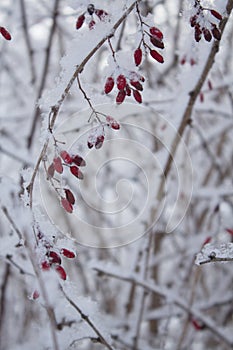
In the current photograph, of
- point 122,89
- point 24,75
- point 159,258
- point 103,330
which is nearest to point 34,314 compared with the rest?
point 159,258

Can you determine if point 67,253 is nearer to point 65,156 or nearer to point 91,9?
point 65,156

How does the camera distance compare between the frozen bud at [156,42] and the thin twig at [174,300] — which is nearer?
the frozen bud at [156,42]

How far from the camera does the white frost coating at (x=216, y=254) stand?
0.84 m

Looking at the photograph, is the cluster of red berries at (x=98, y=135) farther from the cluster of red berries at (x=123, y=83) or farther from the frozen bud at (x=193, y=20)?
the frozen bud at (x=193, y=20)

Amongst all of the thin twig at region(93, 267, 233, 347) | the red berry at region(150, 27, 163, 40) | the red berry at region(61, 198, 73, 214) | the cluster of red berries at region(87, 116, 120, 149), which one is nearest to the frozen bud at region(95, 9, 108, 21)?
the red berry at region(150, 27, 163, 40)

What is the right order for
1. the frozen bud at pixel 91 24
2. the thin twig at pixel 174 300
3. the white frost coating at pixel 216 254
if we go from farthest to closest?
the thin twig at pixel 174 300 < the frozen bud at pixel 91 24 < the white frost coating at pixel 216 254

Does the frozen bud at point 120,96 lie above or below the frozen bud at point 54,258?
above

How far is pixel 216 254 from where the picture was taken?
86 centimetres

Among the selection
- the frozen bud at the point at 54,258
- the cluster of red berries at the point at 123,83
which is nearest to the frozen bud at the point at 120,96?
the cluster of red berries at the point at 123,83

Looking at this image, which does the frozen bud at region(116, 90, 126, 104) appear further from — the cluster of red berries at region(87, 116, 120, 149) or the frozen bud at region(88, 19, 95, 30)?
the frozen bud at region(88, 19, 95, 30)

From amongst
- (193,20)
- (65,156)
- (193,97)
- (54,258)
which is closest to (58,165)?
(65,156)

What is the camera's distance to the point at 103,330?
1.14 m

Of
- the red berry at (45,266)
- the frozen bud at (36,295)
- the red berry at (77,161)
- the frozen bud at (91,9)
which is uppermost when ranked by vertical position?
the frozen bud at (91,9)

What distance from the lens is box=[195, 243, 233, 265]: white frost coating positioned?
838 millimetres
